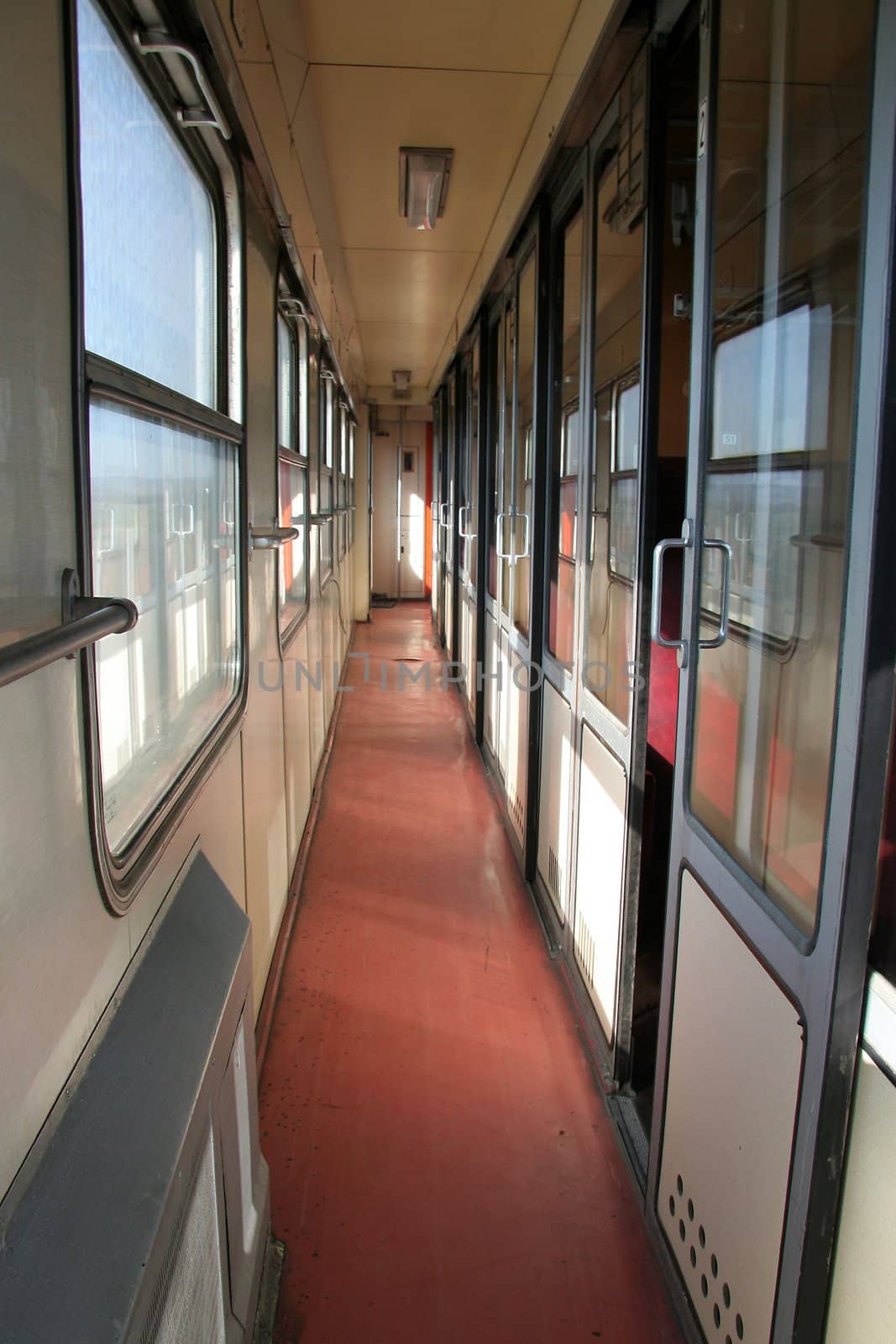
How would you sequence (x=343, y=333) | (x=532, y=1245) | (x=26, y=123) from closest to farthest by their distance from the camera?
(x=26, y=123), (x=532, y=1245), (x=343, y=333)

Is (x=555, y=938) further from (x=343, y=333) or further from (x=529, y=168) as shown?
(x=343, y=333)

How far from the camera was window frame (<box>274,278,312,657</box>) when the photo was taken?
3.05m

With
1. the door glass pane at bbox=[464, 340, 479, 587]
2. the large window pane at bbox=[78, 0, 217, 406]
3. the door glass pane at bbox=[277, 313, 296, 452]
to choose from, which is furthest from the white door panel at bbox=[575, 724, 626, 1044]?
the door glass pane at bbox=[464, 340, 479, 587]

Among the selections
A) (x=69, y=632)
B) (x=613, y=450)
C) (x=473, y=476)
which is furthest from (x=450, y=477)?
(x=69, y=632)

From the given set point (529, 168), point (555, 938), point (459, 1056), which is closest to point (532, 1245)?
point (459, 1056)

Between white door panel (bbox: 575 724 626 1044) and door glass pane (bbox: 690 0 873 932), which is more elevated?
door glass pane (bbox: 690 0 873 932)

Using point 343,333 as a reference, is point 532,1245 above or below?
below

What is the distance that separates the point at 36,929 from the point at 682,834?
1.20m

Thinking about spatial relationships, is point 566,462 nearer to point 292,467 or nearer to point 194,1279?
point 292,467

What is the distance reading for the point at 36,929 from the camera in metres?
0.96

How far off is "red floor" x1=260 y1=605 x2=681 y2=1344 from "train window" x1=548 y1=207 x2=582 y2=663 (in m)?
1.12

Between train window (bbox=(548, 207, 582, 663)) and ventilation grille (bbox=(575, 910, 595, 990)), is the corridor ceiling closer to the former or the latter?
train window (bbox=(548, 207, 582, 663))

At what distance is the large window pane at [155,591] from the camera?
4.45 feet

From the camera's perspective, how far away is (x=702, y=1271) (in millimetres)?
1639
